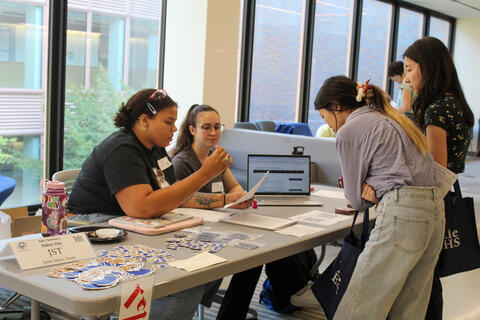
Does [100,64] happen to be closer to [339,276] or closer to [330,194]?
[330,194]

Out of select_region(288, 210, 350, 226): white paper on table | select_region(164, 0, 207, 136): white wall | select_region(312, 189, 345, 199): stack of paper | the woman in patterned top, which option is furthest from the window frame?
the woman in patterned top

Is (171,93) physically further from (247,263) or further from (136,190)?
(247,263)

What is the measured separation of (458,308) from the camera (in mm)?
3387

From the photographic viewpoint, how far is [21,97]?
480 cm

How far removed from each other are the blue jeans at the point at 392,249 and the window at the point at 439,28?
10617mm

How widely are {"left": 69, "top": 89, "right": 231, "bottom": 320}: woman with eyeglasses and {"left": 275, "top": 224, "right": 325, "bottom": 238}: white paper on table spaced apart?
38 centimetres

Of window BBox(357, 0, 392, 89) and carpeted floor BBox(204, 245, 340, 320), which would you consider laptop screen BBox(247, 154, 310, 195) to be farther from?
window BBox(357, 0, 392, 89)

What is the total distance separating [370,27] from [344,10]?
98 cm

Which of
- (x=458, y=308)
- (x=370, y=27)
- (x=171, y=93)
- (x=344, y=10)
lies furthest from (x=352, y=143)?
(x=370, y=27)

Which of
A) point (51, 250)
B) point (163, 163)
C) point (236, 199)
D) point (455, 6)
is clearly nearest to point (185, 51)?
point (236, 199)

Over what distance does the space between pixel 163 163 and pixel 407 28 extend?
9403mm

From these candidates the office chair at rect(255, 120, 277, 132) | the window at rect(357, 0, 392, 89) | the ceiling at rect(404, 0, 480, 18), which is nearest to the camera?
the office chair at rect(255, 120, 277, 132)

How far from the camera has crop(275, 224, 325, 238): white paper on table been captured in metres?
2.34

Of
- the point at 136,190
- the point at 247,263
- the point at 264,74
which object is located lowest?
the point at 247,263
